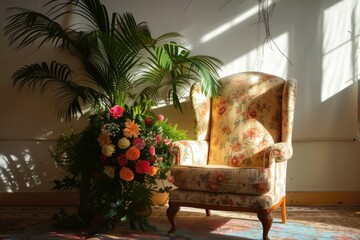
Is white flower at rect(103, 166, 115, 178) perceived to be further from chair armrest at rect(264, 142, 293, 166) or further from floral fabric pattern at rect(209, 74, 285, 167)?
chair armrest at rect(264, 142, 293, 166)

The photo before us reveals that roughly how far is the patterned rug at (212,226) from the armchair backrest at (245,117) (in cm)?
47

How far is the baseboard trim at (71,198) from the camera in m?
3.36

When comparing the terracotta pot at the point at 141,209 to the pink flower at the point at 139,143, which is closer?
the pink flower at the point at 139,143

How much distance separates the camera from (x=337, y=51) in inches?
140

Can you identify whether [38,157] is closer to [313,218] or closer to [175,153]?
[175,153]

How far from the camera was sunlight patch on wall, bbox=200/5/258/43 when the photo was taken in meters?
3.51

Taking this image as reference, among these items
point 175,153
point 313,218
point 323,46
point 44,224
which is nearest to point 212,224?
point 175,153

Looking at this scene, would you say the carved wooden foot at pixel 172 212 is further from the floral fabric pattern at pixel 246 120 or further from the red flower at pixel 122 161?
the floral fabric pattern at pixel 246 120

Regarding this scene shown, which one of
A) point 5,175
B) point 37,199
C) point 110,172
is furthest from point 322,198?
point 5,175

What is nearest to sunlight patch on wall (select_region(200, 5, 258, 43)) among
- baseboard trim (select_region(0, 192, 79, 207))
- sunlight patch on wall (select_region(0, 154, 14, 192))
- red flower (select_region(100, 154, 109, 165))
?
red flower (select_region(100, 154, 109, 165))

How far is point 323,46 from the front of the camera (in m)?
3.55

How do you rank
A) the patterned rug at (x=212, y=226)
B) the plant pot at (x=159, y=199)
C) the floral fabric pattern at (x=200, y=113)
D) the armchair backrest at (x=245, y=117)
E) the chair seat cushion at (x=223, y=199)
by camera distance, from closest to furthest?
the chair seat cushion at (x=223, y=199) < the patterned rug at (x=212, y=226) < the armchair backrest at (x=245, y=117) < the floral fabric pattern at (x=200, y=113) < the plant pot at (x=159, y=199)

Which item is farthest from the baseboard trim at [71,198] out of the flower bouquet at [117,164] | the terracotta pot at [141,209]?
the terracotta pot at [141,209]

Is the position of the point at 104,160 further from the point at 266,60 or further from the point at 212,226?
the point at 266,60
